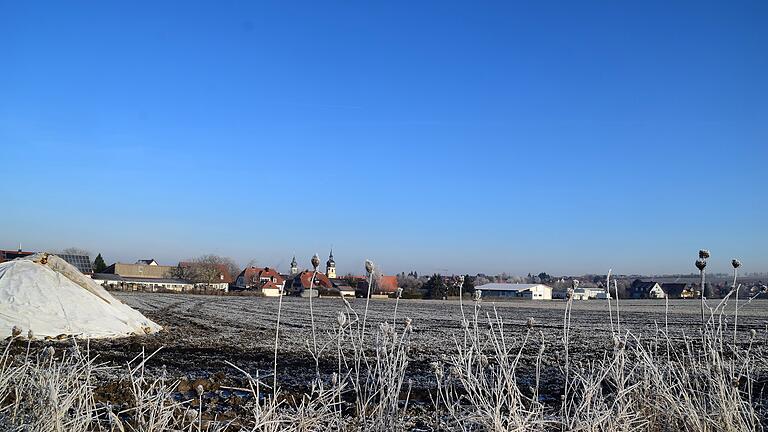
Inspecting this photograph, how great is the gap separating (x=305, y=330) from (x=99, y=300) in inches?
240

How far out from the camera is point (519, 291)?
108m

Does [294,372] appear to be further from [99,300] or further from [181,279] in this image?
[181,279]

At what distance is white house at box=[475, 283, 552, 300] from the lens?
106m

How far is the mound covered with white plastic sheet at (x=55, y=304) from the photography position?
43.5 feet

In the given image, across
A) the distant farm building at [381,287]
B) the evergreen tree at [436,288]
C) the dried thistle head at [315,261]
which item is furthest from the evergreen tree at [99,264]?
the dried thistle head at [315,261]

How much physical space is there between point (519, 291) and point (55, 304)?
100 meters

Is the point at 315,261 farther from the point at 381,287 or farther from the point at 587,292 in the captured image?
the point at 381,287

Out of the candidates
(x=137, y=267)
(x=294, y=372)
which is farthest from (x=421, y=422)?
(x=137, y=267)

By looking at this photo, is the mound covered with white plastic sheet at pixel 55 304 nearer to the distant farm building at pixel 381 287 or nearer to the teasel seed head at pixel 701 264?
the teasel seed head at pixel 701 264

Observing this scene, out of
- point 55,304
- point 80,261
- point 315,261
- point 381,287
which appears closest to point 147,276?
point 80,261

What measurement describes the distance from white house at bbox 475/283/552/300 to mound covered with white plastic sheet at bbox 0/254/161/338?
90.1m

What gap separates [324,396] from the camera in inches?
167

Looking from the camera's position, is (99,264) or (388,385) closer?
(388,385)

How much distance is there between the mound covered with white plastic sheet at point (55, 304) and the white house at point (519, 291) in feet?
295
